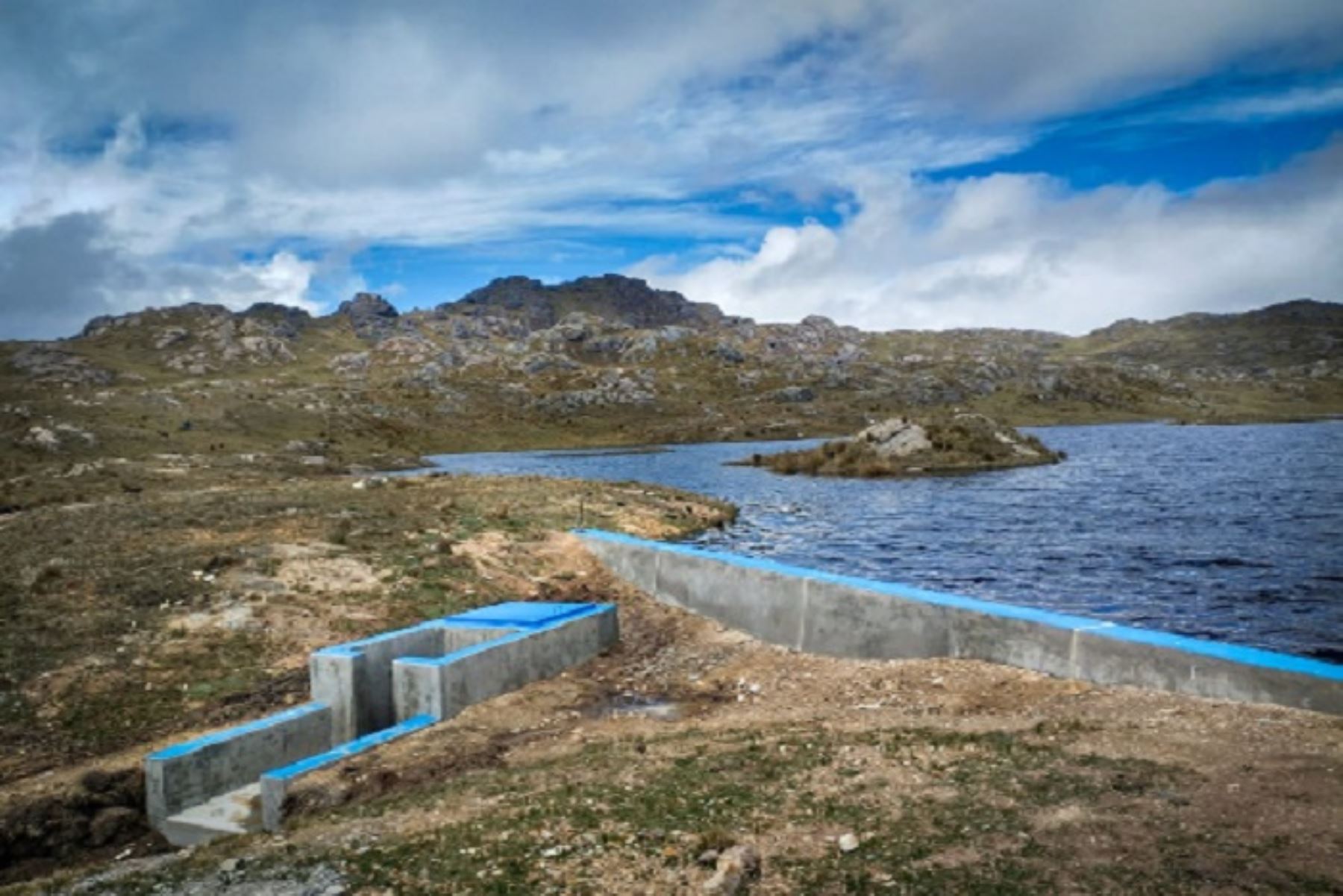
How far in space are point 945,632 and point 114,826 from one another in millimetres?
13840

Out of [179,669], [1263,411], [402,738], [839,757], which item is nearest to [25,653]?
[179,669]

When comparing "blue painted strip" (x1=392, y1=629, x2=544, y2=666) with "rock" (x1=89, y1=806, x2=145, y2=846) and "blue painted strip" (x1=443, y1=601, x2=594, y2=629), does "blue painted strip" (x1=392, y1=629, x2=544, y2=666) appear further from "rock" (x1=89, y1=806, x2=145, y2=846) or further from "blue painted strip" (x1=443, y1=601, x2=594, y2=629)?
"rock" (x1=89, y1=806, x2=145, y2=846)

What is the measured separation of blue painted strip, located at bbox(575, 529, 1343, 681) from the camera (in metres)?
12.5

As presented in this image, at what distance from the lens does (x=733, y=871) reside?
27.5ft

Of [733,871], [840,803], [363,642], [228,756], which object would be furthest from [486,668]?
[733,871]

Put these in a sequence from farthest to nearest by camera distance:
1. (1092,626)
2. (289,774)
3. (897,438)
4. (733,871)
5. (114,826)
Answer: (897,438), (1092,626), (114,826), (289,774), (733,871)

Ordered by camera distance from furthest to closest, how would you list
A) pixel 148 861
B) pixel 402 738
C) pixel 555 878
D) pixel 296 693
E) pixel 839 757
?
pixel 296 693
pixel 402 738
pixel 839 757
pixel 148 861
pixel 555 878

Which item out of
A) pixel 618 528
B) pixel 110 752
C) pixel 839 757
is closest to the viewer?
pixel 839 757

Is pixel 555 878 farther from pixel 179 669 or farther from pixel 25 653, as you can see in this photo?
pixel 25 653

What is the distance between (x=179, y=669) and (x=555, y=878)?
43.1 ft

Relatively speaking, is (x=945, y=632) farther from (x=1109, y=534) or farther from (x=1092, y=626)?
(x=1109, y=534)

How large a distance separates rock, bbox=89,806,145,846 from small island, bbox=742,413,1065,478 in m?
74.3

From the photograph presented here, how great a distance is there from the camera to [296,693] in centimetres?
1789

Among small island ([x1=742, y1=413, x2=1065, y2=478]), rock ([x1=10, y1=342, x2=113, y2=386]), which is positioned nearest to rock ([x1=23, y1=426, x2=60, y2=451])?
small island ([x1=742, y1=413, x2=1065, y2=478])
